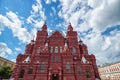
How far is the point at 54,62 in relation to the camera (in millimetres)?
29625

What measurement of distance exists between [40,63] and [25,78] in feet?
17.5

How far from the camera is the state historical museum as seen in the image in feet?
91.0

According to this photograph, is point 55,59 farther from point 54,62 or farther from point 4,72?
point 4,72

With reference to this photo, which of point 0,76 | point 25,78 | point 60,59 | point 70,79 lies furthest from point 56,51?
point 0,76

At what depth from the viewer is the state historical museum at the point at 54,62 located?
1092 inches

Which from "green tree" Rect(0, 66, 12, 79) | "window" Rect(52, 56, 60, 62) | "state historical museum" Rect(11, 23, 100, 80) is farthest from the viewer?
"green tree" Rect(0, 66, 12, 79)

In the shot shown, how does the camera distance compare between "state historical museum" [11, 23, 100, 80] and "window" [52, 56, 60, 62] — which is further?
"window" [52, 56, 60, 62]

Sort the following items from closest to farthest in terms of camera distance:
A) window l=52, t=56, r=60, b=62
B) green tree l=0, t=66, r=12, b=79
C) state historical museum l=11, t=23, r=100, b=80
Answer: state historical museum l=11, t=23, r=100, b=80 < window l=52, t=56, r=60, b=62 < green tree l=0, t=66, r=12, b=79

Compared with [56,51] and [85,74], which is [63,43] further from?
[85,74]

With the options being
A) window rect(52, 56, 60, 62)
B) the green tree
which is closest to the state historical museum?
window rect(52, 56, 60, 62)

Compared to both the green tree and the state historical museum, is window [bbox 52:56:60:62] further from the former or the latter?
the green tree

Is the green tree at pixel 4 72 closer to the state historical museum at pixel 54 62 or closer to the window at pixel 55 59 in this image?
the state historical museum at pixel 54 62

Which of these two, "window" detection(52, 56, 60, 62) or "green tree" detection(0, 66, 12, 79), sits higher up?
"window" detection(52, 56, 60, 62)

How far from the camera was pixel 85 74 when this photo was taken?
28188mm
